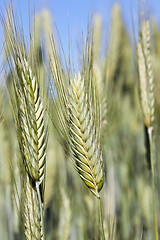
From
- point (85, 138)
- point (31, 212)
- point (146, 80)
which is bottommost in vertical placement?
point (31, 212)

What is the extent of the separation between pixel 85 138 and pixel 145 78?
36 cm

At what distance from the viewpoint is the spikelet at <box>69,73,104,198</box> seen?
22.6 inches

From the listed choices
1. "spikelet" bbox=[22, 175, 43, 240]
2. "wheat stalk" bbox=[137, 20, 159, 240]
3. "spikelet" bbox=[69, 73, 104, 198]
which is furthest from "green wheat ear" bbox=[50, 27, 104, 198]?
"wheat stalk" bbox=[137, 20, 159, 240]

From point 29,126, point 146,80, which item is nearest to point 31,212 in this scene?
point 29,126

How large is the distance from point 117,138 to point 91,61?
1.20 meters

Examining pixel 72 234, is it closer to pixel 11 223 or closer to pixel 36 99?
pixel 11 223

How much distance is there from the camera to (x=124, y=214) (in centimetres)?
143

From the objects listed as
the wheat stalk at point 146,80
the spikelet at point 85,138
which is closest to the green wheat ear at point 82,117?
the spikelet at point 85,138

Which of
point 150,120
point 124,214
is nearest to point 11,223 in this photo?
point 124,214

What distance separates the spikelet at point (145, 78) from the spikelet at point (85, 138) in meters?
0.29

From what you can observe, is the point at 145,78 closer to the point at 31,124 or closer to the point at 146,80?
the point at 146,80

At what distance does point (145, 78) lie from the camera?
0.85 meters

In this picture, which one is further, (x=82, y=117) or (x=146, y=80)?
(x=146, y=80)

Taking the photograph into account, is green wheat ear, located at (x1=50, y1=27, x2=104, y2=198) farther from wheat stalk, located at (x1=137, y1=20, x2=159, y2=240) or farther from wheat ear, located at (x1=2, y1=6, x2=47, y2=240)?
wheat stalk, located at (x1=137, y1=20, x2=159, y2=240)
